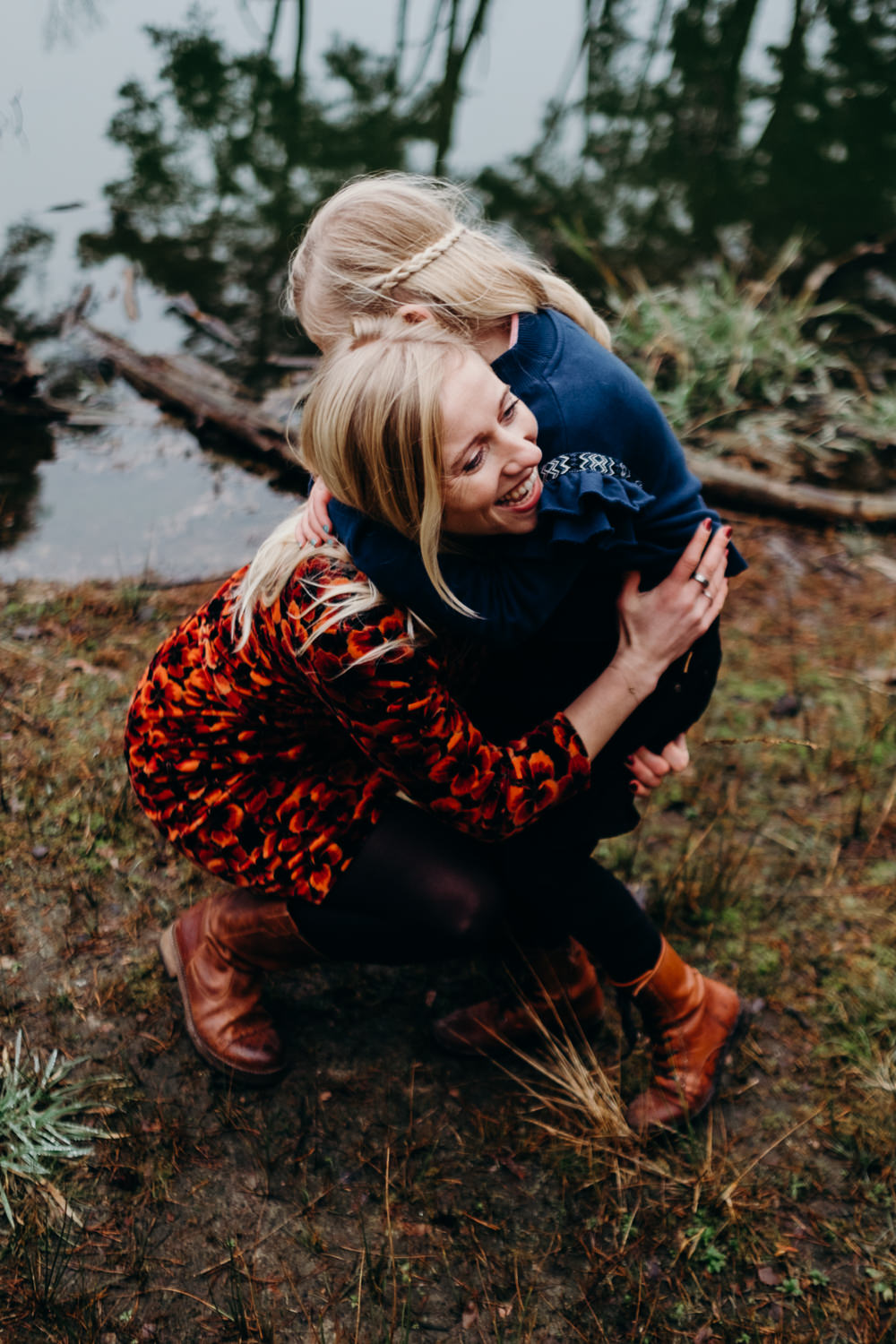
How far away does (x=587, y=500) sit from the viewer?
1.60 m

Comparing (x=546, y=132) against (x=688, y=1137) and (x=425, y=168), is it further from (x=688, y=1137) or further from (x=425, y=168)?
(x=688, y=1137)

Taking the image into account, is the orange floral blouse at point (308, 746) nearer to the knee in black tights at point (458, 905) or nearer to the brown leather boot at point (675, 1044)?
the knee in black tights at point (458, 905)

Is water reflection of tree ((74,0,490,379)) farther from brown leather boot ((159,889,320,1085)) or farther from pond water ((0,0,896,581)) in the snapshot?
brown leather boot ((159,889,320,1085))

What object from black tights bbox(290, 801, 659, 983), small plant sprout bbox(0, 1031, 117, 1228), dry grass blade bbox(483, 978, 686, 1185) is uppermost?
black tights bbox(290, 801, 659, 983)

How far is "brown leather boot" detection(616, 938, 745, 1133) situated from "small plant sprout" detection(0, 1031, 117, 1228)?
113 cm

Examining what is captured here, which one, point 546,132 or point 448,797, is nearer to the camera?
point 448,797

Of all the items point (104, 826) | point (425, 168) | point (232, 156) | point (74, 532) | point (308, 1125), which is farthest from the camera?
point (425, 168)

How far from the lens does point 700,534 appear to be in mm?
1849

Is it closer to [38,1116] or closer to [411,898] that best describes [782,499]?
[411,898]

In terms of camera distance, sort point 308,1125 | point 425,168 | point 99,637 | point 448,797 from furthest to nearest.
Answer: point 425,168, point 99,637, point 308,1125, point 448,797

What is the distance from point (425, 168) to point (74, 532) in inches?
178

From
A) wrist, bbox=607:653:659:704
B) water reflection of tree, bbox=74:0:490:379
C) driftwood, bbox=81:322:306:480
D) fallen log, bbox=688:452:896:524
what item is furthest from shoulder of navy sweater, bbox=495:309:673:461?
water reflection of tree, bbox=74:0:490:379

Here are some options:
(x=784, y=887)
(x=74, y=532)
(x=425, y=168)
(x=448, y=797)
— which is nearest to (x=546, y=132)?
(x=425, y=168)

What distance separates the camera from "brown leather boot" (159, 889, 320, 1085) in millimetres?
1994
